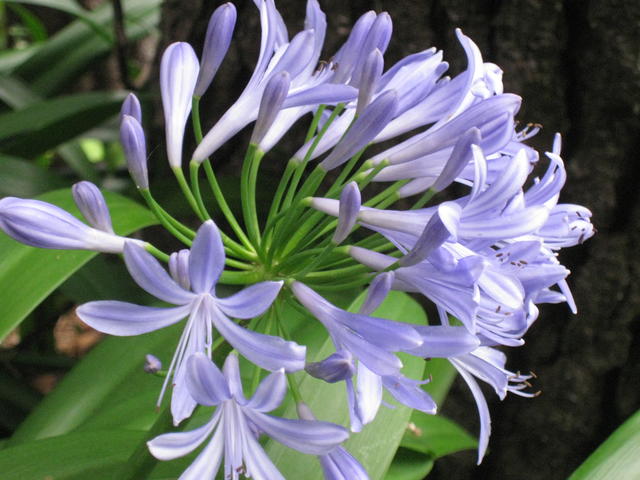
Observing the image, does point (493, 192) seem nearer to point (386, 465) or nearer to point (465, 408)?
point (386, 465)

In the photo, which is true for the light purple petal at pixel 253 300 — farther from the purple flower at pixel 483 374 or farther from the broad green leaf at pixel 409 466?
the broad green leaf at pixel 409 466

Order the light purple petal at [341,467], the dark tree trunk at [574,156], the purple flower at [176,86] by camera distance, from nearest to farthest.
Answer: the light purple petal at [341,467] → the purple flower at [176,86] → the dark tree trunk at [574,156]

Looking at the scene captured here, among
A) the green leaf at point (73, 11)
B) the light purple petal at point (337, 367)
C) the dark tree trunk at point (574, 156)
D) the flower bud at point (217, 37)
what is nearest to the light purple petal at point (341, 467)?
the light purple petal at point (337, 367)

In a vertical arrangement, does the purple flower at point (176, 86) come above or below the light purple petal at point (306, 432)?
above

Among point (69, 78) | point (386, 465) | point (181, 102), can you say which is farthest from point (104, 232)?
point (69, 78)

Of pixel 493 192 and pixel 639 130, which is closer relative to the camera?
pixel 493 192
